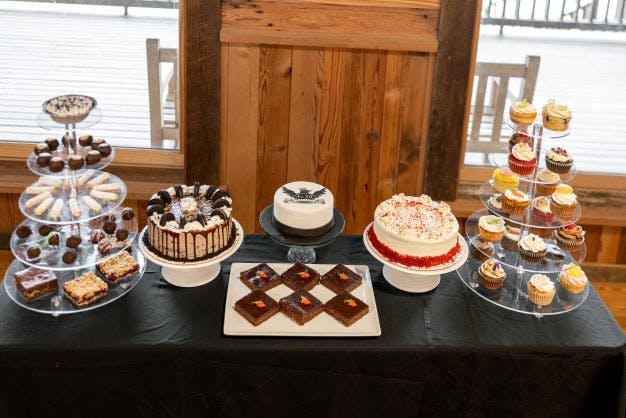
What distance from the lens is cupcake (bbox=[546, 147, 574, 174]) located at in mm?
2467

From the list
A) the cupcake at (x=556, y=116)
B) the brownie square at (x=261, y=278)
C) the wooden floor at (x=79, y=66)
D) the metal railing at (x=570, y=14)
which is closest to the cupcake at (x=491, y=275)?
the cupcake at (x=556, y=116)

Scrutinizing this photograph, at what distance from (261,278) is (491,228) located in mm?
791

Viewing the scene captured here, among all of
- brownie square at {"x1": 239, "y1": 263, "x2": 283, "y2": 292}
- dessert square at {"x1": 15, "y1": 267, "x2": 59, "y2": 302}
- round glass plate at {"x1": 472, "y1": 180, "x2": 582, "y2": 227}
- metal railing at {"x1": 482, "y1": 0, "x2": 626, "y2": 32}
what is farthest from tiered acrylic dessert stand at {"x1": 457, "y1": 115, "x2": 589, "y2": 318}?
dessert square at {"x1": 15, "y1": 267, "x2": 59, "y2": 302}

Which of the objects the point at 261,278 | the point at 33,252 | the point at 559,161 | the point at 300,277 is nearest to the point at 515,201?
the point at 559,161

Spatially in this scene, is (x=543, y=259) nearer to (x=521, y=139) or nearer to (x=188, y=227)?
(x=521, y=139)

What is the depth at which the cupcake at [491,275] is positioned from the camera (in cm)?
248

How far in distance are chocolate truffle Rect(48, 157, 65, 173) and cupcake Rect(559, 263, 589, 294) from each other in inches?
64.5

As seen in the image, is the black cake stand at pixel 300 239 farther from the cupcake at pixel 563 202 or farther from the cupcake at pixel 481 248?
the cupcake at pixel 563 202

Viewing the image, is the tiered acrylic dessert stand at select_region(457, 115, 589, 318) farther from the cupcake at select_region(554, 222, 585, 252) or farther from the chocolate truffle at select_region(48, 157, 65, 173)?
the chocolate truffle at select_region(48, 157, 65, 173)

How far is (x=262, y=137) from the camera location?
322cm

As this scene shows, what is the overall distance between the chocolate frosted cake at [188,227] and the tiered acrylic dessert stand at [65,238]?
13 cm

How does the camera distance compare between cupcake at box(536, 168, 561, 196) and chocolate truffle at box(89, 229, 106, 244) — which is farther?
cupcake at box(536, 168, 561, 196)

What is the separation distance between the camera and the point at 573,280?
8.21 ft

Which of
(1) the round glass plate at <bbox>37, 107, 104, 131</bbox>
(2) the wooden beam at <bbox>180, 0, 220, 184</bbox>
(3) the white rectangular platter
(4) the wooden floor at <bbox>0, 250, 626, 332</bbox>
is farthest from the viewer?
(4) the wooden floor at <bbox>0, 250, 626, 332</bbox>
